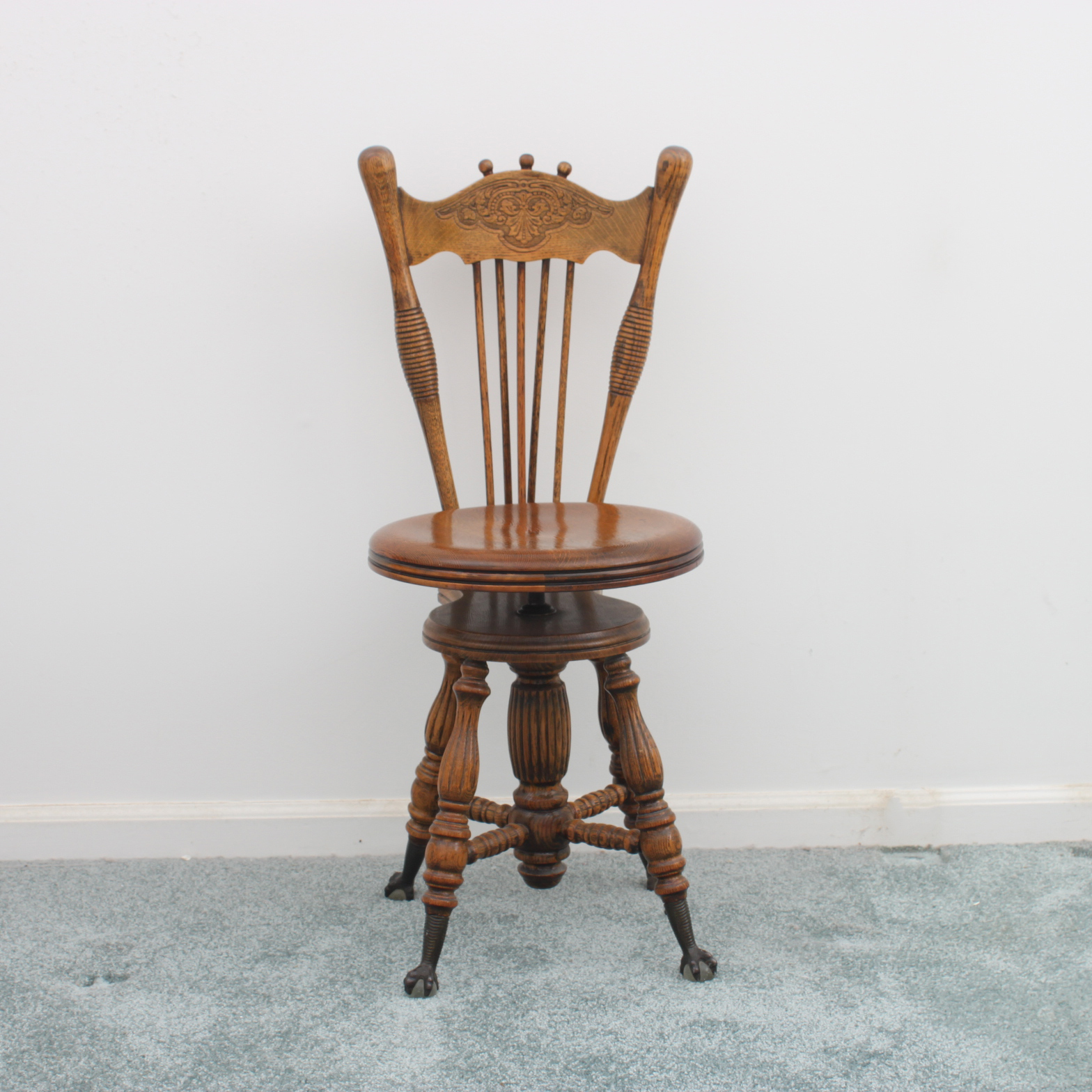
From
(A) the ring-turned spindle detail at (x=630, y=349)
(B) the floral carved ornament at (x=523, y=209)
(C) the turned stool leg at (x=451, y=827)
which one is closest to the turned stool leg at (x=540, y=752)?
(C) the turned stool leg at (x=451, y=827)

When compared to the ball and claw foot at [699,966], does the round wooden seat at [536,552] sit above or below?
above

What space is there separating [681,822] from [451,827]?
0.57m

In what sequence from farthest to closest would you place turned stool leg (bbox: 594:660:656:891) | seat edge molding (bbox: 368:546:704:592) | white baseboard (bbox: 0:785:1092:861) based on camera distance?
white baseboard (bbox: 0:785:1092:861)
turned stool leg (bbox: 594:660:656:891)
seat edge molding (bbox: 368:546:704:592)

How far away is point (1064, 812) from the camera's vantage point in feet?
5.34

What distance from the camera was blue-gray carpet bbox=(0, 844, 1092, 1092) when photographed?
1.06 metres

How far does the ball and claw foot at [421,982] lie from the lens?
3.96 feet

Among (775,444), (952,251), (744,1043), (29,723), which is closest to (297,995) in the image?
(744,1043)

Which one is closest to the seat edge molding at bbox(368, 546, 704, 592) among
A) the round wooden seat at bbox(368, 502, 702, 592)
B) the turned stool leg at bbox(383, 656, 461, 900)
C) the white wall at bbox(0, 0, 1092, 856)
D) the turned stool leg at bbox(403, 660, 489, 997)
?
the round wooden seat at bbox(368, 502, 702, 592)

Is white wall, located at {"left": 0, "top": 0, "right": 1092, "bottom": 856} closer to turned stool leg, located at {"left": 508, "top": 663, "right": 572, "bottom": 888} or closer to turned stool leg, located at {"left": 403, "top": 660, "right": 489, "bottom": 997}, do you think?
turned stool leg, located at {"left": 508, "top": 663, "right": 572, "bottom": 888}

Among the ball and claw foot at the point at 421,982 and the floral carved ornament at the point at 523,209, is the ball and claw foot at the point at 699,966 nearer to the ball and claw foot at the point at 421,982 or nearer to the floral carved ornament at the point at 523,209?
the ball and claw foot at the point at 421,982

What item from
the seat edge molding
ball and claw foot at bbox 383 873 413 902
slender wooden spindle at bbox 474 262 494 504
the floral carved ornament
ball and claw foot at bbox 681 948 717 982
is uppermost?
the floral carved ornament

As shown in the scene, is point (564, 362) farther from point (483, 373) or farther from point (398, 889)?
point (398, 889)

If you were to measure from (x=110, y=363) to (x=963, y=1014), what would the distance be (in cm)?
157

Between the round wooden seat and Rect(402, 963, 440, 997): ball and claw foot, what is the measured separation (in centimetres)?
52
